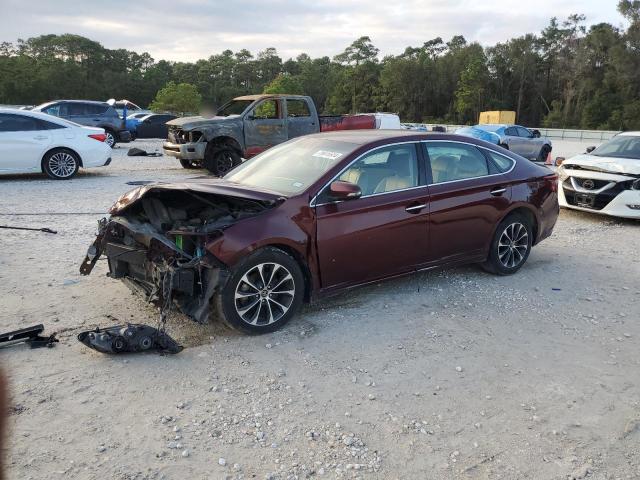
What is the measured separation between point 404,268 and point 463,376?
1.52 meters

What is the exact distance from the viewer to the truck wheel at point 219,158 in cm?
1363

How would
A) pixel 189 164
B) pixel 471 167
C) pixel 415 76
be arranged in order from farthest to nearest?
pixel 415 76 < pixel 189 164 < pixel 471 167

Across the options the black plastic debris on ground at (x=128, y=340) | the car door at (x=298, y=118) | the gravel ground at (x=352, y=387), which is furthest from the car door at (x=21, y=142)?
the black plastic debris on ground at (x=128, y=340)

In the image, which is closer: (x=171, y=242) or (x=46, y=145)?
(x=171, y=242)

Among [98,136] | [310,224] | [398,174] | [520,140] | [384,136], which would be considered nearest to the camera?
[310,224]

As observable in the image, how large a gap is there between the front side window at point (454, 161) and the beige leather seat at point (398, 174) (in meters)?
0.27

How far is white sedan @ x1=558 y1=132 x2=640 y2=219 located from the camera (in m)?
9.18

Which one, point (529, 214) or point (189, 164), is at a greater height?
point (529, 214)

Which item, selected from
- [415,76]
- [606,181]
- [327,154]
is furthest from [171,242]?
[415,76]

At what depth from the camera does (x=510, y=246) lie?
6277 mm

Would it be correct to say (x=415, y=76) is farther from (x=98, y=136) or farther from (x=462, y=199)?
(x=462, y=199)

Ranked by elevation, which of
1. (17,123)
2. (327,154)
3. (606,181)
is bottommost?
(606,181)

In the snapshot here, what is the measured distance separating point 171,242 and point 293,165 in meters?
1.49

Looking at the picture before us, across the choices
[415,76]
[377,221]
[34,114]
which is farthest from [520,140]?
[415,76]
